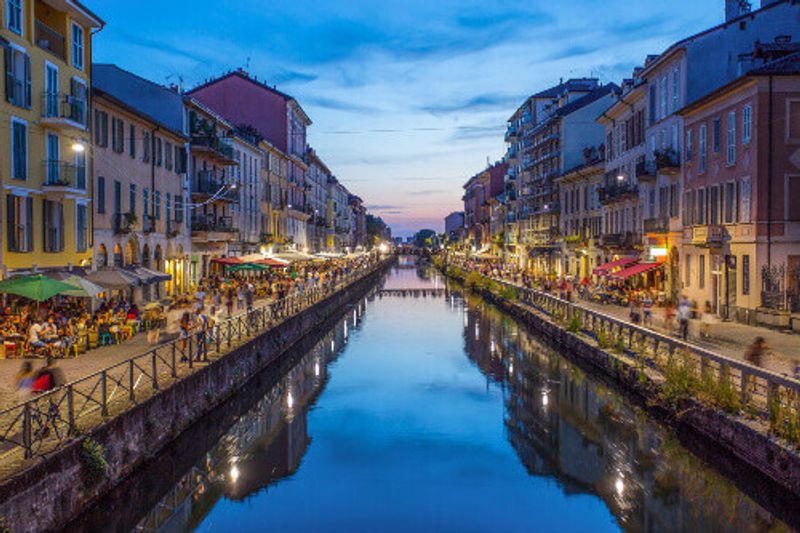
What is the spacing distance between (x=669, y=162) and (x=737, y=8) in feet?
35.2

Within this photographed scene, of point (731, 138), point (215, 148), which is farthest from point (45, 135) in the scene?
point (731, 138)

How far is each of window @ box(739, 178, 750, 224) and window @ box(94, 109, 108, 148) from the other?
24985 mm

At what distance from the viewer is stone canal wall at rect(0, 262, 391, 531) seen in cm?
1050

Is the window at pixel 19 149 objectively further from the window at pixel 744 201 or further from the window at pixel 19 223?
the window at pixel 744 201

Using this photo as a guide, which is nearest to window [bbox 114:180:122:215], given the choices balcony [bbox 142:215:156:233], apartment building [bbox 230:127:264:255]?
balcony [bbox 142:215:156:233]

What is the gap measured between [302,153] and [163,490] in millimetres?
73649

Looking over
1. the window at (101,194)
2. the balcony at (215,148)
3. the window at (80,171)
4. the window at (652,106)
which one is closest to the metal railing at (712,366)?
the window at (652,106)

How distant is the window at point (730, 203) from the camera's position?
3103cm

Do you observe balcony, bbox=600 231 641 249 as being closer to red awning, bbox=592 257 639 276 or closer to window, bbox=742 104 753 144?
red awning, bbox=592 257 639 276

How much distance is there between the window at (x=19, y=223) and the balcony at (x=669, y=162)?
28.2m

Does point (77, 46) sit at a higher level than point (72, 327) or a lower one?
higher

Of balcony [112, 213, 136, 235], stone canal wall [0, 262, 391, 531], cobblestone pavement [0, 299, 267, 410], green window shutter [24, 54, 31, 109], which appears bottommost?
stone canal wall [0, 262, 391, 531]

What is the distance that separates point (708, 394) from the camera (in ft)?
54.1

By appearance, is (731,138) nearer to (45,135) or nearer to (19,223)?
(45,135)
